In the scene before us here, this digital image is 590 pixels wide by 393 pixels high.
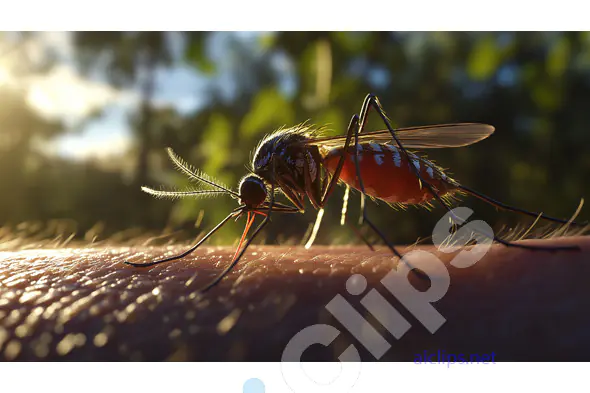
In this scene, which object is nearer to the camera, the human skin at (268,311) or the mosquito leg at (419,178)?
the human skin at (268,311)

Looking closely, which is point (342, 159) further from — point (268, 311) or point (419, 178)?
point (268, 311)

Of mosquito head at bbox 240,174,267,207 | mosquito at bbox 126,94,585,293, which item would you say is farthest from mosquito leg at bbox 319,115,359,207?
mosquito head at bbox 240,174,267,207

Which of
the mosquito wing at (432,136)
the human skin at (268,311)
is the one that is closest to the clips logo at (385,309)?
the human skin at (268,311)

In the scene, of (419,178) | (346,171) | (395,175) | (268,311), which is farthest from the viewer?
(346,171)

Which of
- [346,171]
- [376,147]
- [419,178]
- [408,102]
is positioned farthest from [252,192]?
[408,102]

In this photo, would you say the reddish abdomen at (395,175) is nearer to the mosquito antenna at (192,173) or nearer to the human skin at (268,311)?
the human skin at (268,311)

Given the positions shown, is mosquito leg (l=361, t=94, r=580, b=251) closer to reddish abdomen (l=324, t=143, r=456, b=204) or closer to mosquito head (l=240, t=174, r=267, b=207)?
reddish abdomen (l=324, t=143, r=456, b=204)
